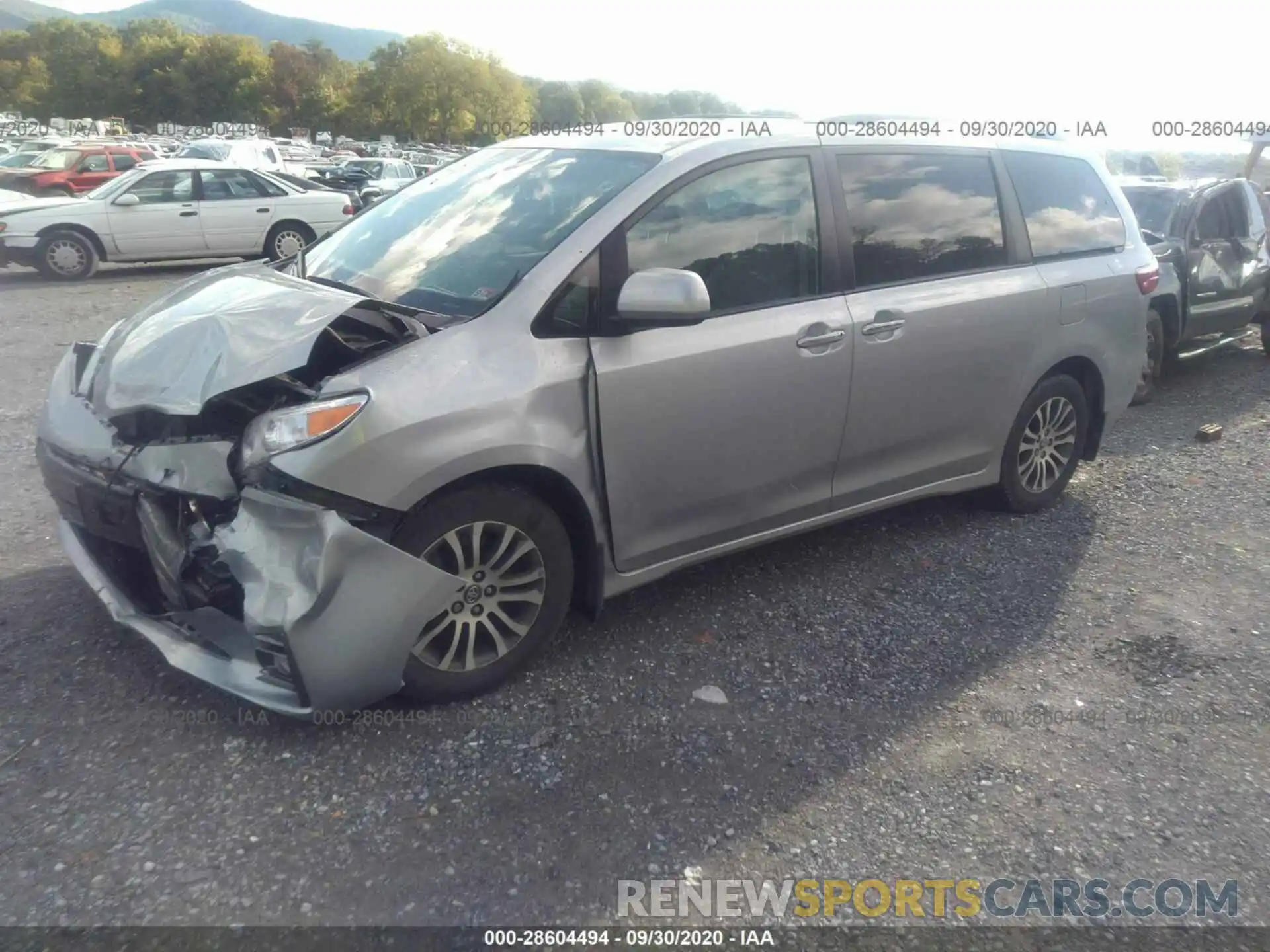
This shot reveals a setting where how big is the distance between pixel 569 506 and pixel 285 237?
1280 cm

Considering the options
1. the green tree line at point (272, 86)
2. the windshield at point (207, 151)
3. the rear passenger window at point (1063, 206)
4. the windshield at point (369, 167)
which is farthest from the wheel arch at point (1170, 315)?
the green tree line at point (272, 86)

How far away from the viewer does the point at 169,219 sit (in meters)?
13.6

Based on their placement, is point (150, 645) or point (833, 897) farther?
point (150, 645)

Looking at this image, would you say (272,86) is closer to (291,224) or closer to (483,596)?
(291,224)

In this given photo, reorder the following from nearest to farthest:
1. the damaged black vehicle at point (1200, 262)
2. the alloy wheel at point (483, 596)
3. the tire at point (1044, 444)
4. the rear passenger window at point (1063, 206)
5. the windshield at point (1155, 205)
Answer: the alloy wheel at point (483, 596)
the rear passenger window at point (1063, 206)
the tire at point (1044, 444)
the damaged black vehicle at point (1200, 262)
the windshield at point (1155, 205)

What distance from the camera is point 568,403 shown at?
3.25m

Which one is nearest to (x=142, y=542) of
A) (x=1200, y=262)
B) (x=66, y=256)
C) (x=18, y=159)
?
(x=1200, y=262)

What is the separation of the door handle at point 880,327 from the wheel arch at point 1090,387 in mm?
1143

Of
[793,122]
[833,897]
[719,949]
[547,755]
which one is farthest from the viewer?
[793,122]

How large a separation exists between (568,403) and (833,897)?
167 cm

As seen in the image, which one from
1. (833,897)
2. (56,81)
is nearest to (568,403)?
→ (833,897)

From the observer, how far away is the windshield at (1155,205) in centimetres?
829

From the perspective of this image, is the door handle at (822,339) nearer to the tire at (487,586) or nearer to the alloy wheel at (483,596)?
the tire at (487,586)

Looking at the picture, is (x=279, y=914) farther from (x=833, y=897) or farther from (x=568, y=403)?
(x=568, y=403)
